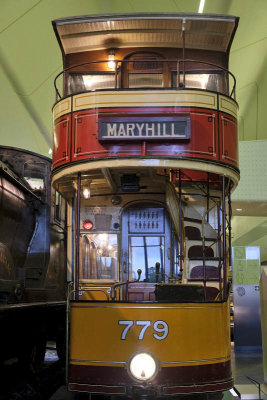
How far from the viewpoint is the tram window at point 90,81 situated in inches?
261

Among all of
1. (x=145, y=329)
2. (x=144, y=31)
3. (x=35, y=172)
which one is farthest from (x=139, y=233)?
(x=144, y=31)

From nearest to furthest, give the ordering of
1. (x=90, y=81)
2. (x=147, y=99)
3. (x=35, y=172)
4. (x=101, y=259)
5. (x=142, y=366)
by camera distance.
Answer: (x=142, y=366) < (x=147, y=99) < (x=90, y=81) < (x=101, y=259) < (x=35, y=172)

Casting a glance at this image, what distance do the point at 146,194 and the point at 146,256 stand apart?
3.03 feet

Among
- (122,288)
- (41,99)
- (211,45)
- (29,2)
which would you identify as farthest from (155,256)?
(41,99)

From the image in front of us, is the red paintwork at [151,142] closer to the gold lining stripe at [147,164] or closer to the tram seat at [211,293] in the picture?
the gold lining stripe at [147,164]

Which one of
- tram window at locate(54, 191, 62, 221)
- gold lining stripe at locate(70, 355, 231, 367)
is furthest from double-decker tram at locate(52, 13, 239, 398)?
tram window at locate(54, 191, 62, 221)

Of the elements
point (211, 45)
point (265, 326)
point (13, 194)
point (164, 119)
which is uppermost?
point (211, 45)

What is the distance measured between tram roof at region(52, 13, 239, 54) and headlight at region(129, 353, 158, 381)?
394 centimetres

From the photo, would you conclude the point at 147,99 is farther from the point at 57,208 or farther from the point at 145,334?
the point at 57,208

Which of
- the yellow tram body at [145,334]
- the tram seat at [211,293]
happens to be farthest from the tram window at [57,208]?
the yellow tram body at [145,334]

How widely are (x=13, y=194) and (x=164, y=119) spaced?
2.64 meters

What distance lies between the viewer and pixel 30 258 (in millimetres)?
7363

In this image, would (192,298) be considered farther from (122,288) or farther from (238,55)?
(238,55)

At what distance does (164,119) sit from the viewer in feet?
17.5
